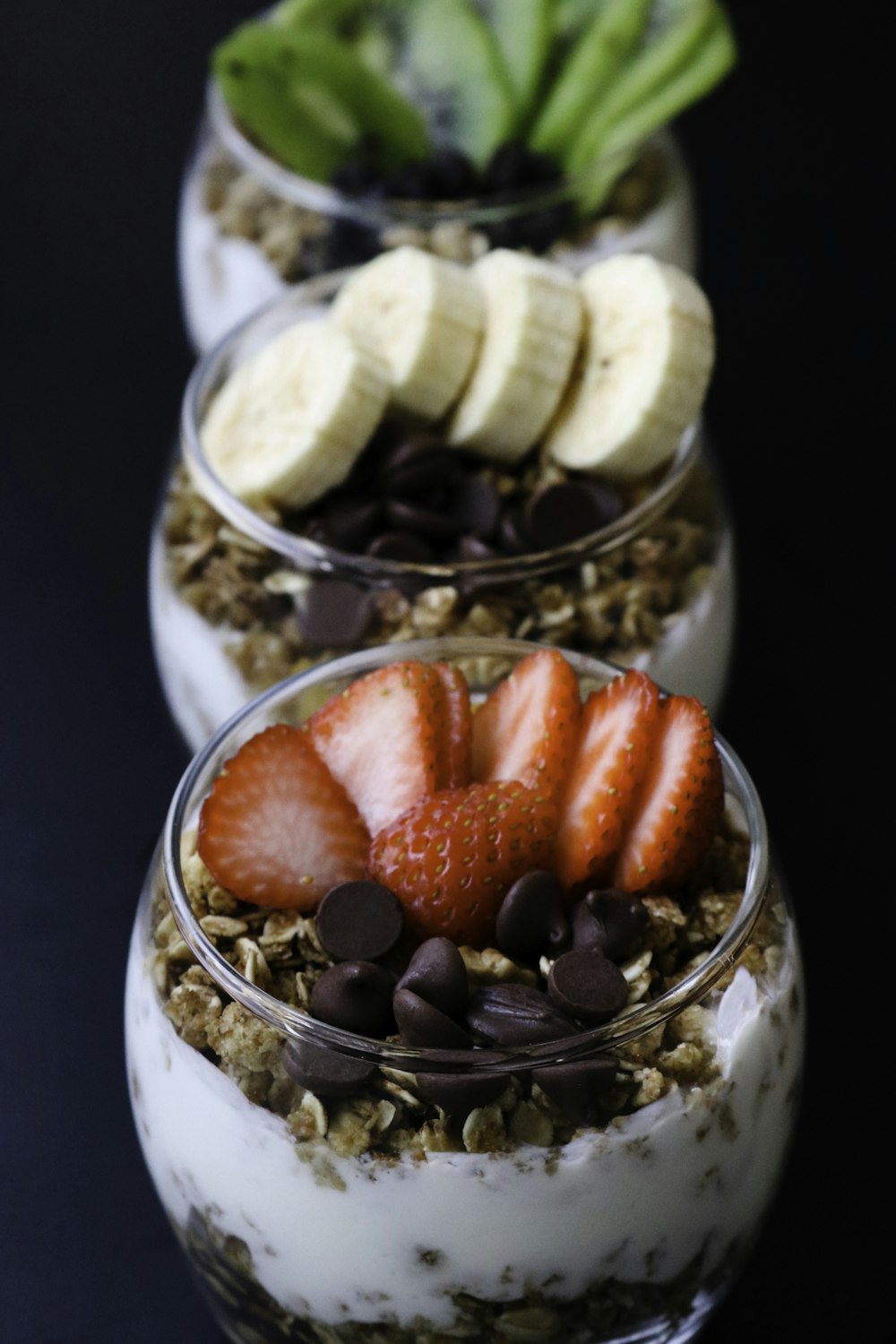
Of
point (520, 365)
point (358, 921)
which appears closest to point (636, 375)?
point (520, 365)

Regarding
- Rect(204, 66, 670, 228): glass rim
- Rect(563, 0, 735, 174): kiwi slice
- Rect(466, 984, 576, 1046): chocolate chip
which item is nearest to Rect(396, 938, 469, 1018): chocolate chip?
Rect(466, 984, 576, 1046): chocolate chip

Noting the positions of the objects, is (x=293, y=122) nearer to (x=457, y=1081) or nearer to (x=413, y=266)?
(x=413, y=266)

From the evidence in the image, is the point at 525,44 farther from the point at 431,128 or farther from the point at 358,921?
the point at 358,921

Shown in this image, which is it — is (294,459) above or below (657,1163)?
above

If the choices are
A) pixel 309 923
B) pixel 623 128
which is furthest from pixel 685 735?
pixel 623 128

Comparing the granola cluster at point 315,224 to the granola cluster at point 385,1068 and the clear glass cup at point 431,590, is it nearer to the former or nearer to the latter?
the clear glass cup at point 431,590
